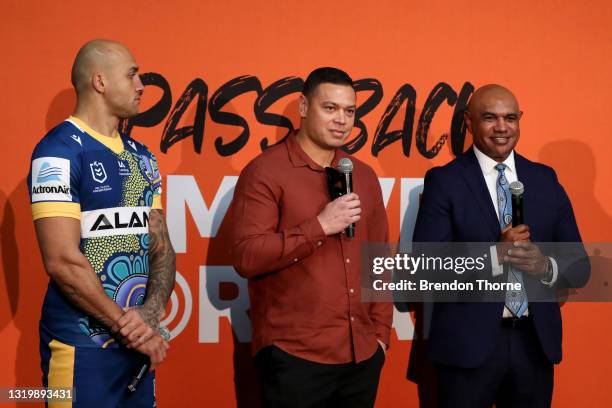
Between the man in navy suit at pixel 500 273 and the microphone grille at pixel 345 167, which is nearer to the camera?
the microphone grille at pixel 345 167

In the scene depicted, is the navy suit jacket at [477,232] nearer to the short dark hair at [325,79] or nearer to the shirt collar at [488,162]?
the shirt collar at [488,162]

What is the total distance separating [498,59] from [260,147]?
1368 mm

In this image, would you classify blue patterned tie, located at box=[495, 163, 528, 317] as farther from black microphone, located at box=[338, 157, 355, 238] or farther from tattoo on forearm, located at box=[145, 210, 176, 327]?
tattoo on forearm, located at box=[145, 210, 176, 327]

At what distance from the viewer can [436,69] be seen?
11.3 ft

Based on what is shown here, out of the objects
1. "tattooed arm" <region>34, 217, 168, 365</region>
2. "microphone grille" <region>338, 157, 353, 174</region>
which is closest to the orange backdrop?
"microphone grille" <region>338, 157, 353, 174</region>

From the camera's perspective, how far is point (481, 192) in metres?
2.86

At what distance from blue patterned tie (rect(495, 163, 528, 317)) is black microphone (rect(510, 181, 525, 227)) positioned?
21cm

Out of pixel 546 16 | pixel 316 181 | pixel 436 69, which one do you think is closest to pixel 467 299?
pixel 316 181

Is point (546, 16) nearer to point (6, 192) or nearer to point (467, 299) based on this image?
point (467, 299)

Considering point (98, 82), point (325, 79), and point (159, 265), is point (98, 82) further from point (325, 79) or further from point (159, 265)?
point (325, 79)

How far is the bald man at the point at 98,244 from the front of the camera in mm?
2150

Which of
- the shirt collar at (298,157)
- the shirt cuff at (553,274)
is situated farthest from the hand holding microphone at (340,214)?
the shirt cuff at (553,274)

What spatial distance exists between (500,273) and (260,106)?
1395 millimetres

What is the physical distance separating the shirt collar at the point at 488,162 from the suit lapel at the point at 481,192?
40 mm
